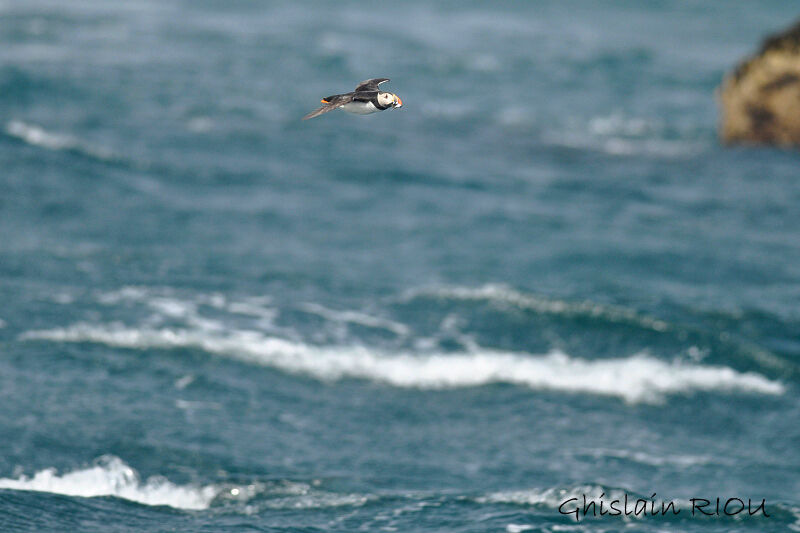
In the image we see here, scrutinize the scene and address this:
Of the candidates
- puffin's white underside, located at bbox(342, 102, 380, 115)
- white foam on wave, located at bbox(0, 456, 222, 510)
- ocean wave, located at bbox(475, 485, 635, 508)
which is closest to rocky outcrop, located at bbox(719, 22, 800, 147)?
ocean wave, located at bbox(475, 485, 635, 508)

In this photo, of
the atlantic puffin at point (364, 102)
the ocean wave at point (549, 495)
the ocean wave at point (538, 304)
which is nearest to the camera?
the atlantic puffin at point (364, 102)

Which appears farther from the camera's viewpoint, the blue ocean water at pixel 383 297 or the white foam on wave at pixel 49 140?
the white foam on wave at pixel 49 140

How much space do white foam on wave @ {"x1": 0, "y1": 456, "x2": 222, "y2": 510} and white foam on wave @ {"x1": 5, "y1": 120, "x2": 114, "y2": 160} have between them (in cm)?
2157

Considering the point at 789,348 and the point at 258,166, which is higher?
the point at 258,166

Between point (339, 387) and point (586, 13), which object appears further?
point (586, 13)

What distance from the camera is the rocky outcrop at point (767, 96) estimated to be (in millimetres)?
41812

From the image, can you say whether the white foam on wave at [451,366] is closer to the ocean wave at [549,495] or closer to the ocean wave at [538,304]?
the ocean wave at [538,304]

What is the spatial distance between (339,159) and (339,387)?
1780 centimetres

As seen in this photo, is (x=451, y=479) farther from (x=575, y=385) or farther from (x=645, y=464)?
(x=575, y=385)

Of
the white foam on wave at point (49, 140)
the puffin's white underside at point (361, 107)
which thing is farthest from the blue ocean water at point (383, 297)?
the puffin's white underside at point (361, 107)

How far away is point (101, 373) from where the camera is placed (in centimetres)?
2645

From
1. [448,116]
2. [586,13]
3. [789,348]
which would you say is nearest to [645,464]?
[789,348]

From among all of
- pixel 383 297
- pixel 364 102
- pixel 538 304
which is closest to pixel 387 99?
pixel 364 102

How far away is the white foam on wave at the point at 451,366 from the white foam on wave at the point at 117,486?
6.40 metres
